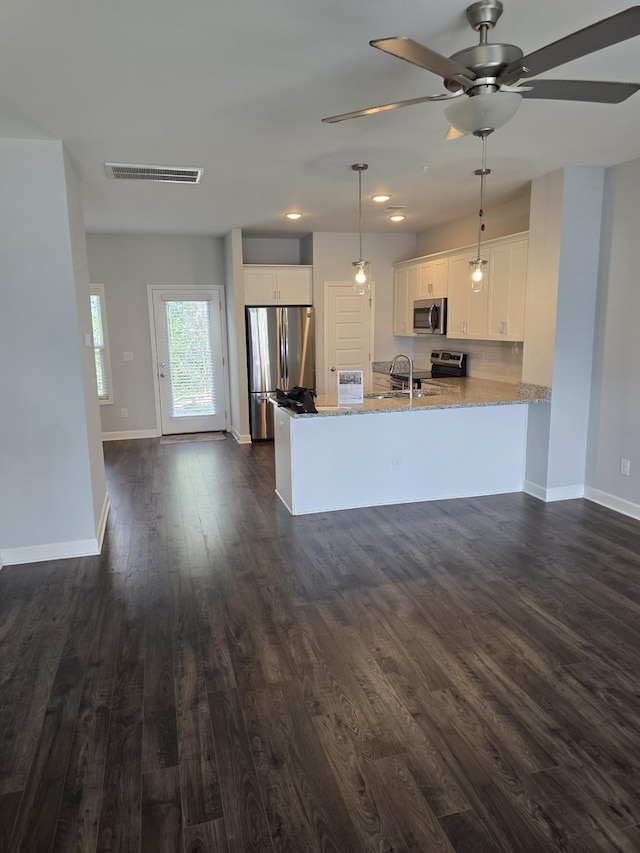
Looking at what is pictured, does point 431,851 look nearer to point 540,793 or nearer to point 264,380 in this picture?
point 540,793

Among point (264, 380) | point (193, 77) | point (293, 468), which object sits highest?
point (193, 77)

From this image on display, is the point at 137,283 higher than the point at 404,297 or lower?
higher

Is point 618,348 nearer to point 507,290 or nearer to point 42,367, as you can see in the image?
point 507,290

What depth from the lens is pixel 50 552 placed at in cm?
371

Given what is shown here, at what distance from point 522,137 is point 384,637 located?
3.05 meters

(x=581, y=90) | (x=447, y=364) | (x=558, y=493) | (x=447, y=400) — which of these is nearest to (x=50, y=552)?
(x=447, y=400)

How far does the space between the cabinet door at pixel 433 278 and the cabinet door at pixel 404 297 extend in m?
0.16

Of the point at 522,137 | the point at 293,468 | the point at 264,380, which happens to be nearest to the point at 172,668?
the point at 293,468

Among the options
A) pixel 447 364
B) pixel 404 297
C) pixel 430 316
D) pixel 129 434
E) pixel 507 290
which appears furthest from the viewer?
pixel 129 434

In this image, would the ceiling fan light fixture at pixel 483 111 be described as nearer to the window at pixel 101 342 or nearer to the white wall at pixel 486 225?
the white wall at pixel 486 225

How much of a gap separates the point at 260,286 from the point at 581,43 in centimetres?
554

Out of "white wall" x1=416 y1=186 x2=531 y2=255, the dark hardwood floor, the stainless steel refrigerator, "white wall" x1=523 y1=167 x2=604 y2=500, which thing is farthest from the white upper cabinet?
the dark hardwood floor

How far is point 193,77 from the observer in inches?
97.6

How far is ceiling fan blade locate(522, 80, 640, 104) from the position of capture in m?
2.02
